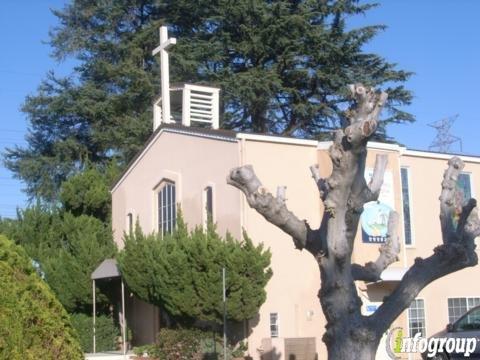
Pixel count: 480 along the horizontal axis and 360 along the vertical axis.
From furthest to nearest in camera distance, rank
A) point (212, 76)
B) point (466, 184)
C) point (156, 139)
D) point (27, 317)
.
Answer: point (212, 76), point (466, 184), point (156, 139), point (27, 317)

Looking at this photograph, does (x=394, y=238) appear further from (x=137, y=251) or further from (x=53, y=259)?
(x=53, y=259)

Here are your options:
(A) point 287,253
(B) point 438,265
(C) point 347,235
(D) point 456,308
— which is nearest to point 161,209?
(A) point 287,253

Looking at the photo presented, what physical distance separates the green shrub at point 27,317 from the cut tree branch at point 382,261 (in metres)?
4.76

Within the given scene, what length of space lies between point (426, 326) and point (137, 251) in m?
9.29

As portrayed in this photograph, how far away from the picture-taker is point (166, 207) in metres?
24.8

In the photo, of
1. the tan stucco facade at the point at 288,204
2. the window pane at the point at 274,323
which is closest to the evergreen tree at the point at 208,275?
the tan stucco facade at the point at 288,204

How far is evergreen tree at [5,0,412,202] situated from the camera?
127 feet

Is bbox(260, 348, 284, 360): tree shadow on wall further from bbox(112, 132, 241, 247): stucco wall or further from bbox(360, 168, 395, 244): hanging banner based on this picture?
bbox(360, 168, 395, 244): hanging banner

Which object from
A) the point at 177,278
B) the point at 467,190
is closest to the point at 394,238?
the point at 177,278

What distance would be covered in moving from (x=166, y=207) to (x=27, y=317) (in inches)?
626

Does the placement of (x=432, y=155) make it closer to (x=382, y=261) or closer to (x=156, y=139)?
(x=156, y=139)

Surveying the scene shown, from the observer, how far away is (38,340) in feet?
29.5

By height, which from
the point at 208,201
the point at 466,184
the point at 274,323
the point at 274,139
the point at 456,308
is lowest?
the point at 274,323

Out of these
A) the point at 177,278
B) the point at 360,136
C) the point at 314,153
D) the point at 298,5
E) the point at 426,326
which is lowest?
the point at 426,326
